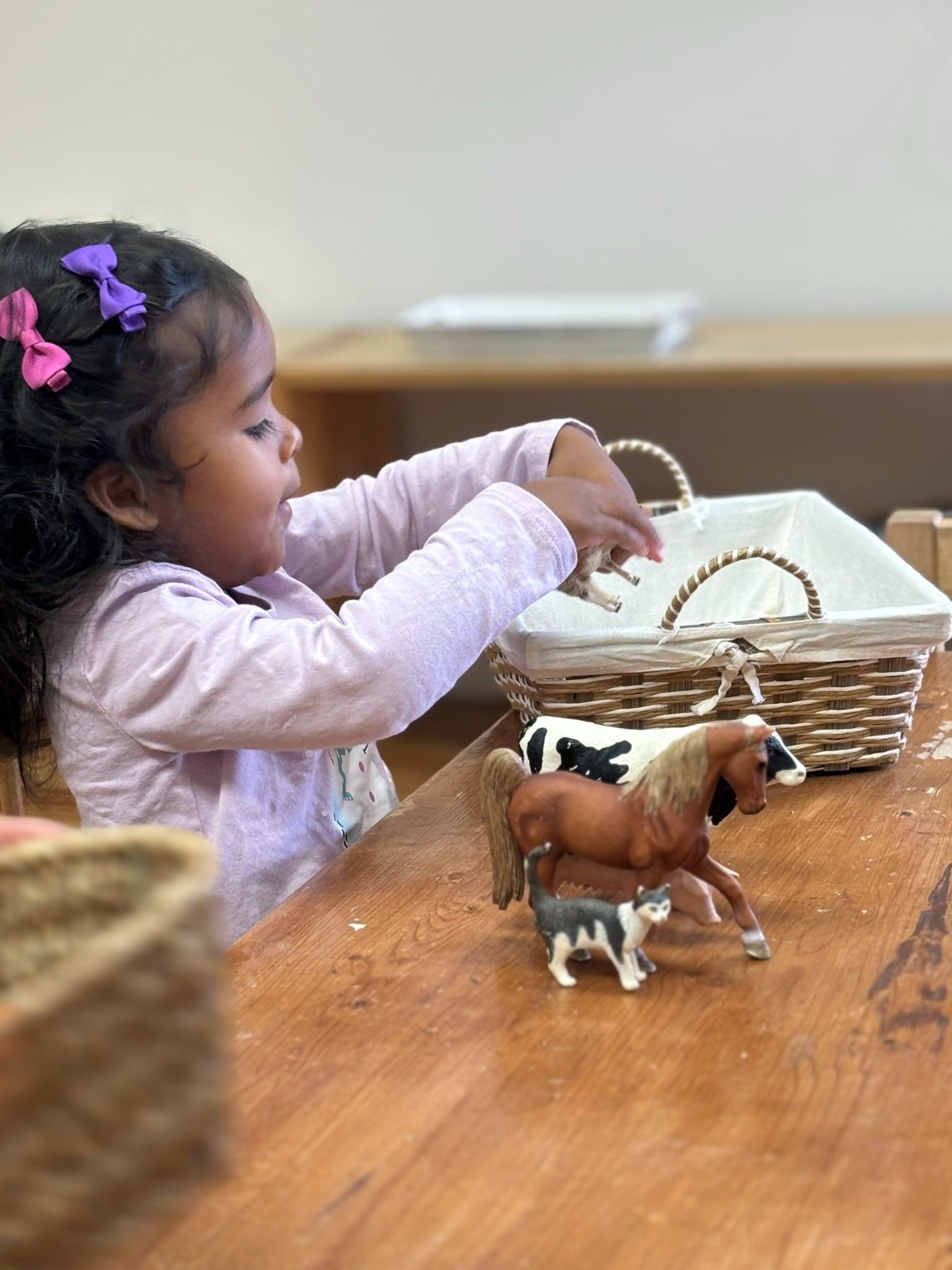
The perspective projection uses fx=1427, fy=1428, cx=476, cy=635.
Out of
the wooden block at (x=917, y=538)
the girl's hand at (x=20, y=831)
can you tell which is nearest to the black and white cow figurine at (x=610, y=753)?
the girl's hand at (x=20, y=831)

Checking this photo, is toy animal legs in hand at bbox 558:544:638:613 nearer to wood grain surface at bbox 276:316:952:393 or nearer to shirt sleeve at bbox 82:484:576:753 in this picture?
shirt sleeve at bbox 82:484:576:753

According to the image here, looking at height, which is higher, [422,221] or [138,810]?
[422,221]

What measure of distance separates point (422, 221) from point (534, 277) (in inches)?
8.7

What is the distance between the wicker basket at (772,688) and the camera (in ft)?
2.99

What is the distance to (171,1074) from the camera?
1.22 ft

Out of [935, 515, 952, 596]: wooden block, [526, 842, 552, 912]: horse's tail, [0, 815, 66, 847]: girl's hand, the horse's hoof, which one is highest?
[0, 815, 66, 847]: girl's hand

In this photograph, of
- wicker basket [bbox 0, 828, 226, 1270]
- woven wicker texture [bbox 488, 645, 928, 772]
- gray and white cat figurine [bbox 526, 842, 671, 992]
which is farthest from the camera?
woven wicker texture [bbox 488, 645, 928, 772]

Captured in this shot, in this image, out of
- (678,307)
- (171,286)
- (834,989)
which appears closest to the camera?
(834,989)

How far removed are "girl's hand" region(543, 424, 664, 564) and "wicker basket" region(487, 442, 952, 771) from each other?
7cm

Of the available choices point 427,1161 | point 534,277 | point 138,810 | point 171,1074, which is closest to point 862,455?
point 534,277

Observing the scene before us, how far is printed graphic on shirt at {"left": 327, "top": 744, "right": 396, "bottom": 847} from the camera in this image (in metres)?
1.05

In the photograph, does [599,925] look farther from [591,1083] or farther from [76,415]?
[76,415]

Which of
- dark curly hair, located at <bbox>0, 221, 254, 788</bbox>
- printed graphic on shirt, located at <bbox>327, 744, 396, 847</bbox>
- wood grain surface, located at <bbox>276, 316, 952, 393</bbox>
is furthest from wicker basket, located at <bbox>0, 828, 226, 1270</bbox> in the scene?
wood grain surface, located at <bbox>276, 316, 952, 393</bbox>

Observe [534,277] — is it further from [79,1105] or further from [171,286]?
[79,1105]
